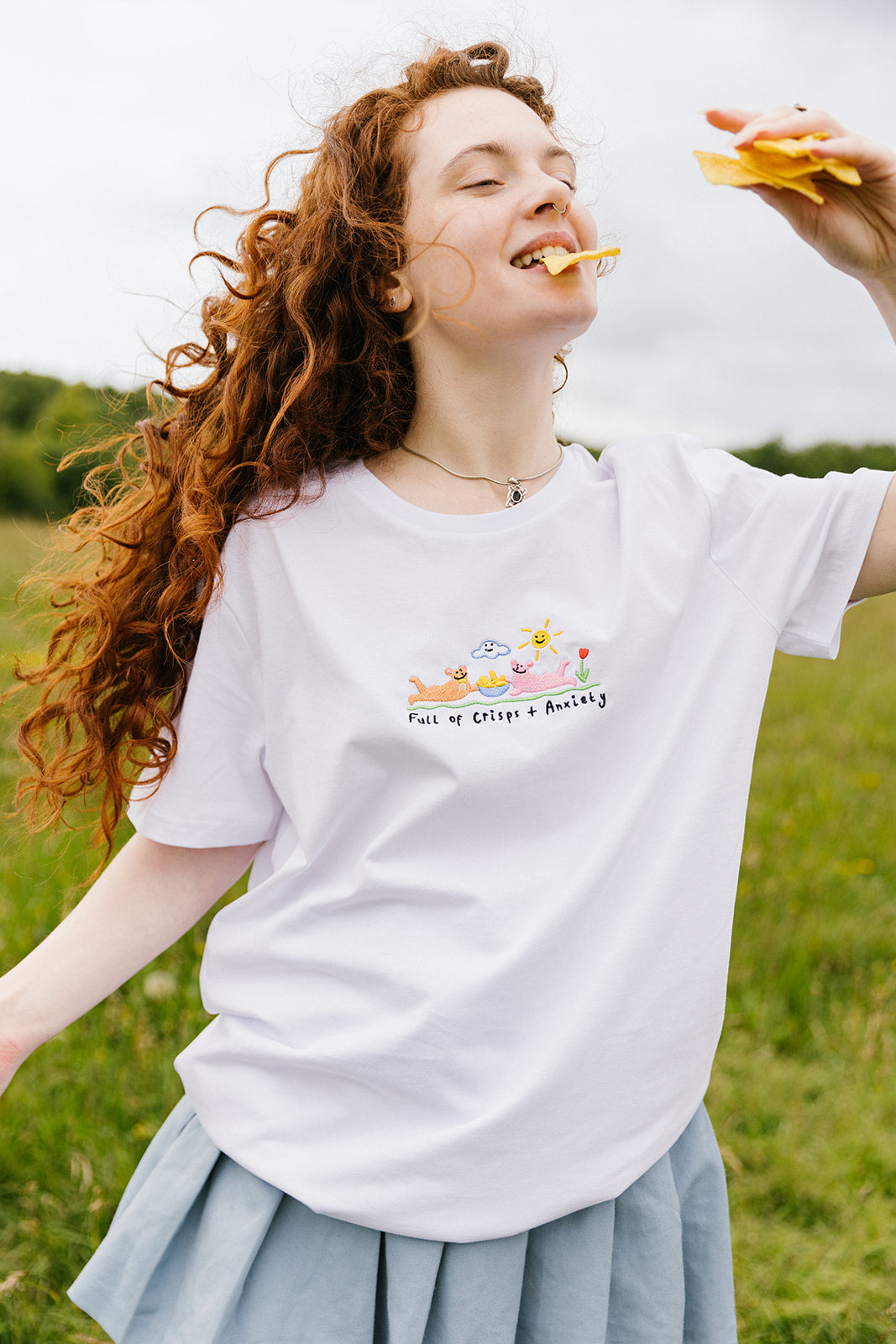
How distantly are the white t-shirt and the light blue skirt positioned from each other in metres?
0.05

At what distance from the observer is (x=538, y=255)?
1.24 m

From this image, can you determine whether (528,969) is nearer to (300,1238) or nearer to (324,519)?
(300,1238)

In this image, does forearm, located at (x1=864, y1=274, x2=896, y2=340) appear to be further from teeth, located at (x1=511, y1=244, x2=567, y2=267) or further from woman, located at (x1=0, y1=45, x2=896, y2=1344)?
teeth, located at (x1=511, y1=244, x2=567, y2=267)

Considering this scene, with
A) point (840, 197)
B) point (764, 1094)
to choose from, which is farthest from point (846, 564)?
point (764, 1094)

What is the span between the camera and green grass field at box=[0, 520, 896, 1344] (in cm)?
192

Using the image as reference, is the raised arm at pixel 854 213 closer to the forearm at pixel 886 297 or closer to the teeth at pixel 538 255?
the forearm at pixel 886 297

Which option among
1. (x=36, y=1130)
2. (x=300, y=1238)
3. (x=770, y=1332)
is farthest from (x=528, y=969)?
(x=36, y=1130)

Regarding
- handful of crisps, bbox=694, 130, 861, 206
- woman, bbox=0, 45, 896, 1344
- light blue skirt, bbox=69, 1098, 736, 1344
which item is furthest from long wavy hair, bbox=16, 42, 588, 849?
light blue skirt, bbox=69, 1098, 736, 1344

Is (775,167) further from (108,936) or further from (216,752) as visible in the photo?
(108,936)

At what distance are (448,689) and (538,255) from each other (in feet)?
1.69

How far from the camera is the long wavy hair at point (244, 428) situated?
1.35 meters

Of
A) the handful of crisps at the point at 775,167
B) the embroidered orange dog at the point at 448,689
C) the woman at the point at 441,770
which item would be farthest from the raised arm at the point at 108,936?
the handful of crisps at the point at 775,167

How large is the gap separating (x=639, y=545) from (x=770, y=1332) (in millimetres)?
1482

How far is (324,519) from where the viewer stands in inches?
51.2
